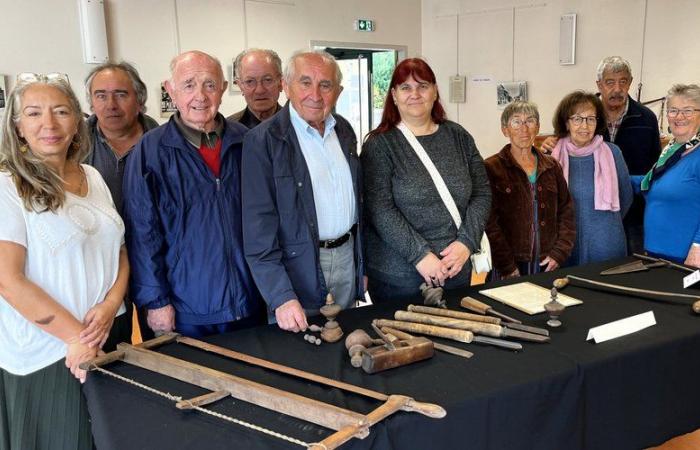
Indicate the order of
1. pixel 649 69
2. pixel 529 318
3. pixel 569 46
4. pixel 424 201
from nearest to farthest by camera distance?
pixel 529 318 → pixel 424 201 → pixel 649 69 → pixel 569 46

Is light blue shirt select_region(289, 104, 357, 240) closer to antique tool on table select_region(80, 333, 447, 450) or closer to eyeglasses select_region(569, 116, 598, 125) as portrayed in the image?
antique tool on table select_region(80, 333, 447, 450)

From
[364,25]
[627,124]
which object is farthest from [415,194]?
[364,25]

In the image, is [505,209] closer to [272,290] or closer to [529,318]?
[529,318]

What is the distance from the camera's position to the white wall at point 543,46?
5582 mm

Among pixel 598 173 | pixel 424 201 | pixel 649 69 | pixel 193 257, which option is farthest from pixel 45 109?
pixel 649 69

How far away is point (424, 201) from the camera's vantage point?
211cm

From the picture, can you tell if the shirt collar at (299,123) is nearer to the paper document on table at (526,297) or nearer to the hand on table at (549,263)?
the paper document on table at (526,297)

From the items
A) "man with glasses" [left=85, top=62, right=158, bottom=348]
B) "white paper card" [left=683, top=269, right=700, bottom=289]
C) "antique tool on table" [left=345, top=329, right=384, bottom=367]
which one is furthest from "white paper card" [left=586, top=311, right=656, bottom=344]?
"man with glasses" [left=85, top=62, right=158, bottom=348]

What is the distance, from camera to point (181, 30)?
5.61m

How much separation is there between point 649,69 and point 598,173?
3.83 m

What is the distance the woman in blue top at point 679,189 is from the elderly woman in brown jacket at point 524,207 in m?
0.39

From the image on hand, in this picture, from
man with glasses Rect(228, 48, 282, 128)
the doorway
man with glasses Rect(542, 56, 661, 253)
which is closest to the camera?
man with glasses Rect(228, 48, 282, 128)

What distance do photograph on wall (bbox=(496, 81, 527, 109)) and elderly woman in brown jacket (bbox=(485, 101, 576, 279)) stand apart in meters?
4.29

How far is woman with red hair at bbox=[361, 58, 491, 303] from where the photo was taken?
206 centimetres
